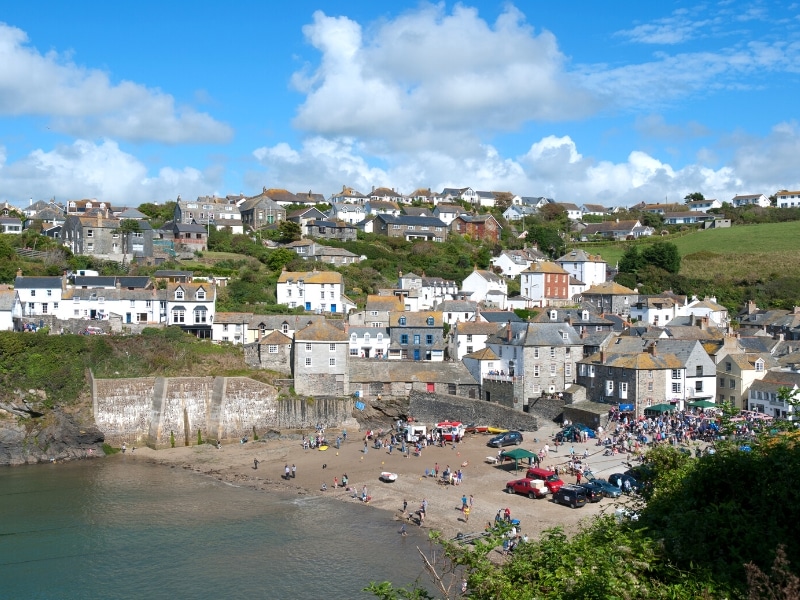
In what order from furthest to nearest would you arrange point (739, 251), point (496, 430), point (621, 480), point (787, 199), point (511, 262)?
point (787, 199) → point (739, 251) → point (511, 262) → point (496, 430) → point (621, 480)

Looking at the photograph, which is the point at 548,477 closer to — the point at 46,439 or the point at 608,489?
the point at 608,489

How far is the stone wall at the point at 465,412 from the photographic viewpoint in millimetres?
41969

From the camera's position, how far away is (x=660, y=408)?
3950 centimetres

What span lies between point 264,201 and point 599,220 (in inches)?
2091

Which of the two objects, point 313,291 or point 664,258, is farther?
point 664,258

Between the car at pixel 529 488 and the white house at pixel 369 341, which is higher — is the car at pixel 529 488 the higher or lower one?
the lower one

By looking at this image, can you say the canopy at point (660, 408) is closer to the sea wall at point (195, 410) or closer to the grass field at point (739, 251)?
the sea wall at point (195, 410)

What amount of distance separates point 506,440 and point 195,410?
708 inches

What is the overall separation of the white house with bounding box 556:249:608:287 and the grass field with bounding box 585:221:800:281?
8.79 meters

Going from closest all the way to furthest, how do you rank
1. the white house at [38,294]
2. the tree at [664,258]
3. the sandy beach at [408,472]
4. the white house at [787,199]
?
the sandy beach at [408,472], the white house at [38,294], the tree at [664,258], the white house at [787,199]

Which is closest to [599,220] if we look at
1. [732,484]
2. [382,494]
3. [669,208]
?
[669,208]

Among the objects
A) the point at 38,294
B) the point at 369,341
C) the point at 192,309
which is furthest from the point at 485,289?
the point at 38,294

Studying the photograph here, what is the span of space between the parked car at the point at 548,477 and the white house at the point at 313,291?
28.7 m

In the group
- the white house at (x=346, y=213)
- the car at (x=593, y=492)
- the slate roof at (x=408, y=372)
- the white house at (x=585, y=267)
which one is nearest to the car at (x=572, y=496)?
the car at (x=593, y=492)
